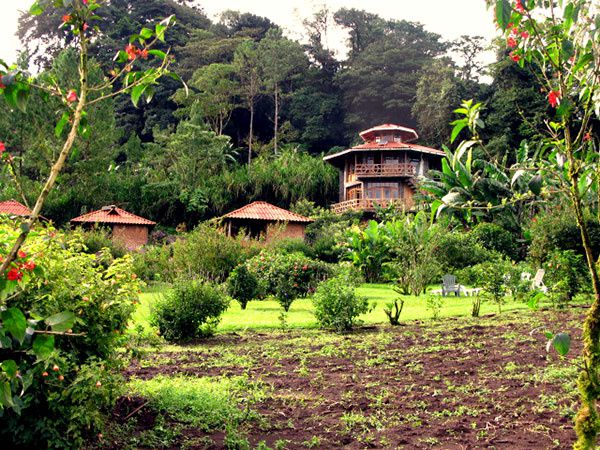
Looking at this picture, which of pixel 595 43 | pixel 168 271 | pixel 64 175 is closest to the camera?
pixel 595 43

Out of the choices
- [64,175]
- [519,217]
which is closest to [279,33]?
[64,175]

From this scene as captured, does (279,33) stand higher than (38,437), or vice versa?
(279,33)

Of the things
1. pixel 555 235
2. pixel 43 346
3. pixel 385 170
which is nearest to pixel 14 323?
pixel 43 346

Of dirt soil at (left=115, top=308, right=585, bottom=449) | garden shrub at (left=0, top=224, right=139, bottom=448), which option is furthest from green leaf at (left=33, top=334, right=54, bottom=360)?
dirt soil at (left=115, top=308, right=585, bottom=449)

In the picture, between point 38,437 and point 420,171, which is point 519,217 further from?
point 38,437

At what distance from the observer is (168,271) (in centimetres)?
1811

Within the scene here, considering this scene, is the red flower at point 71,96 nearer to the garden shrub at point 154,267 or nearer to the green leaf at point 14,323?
the green leaf at point 14,323

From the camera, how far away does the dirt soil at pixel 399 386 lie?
15.7 ft

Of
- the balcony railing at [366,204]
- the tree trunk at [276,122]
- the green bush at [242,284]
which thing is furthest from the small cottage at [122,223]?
the green bush at [242,284]

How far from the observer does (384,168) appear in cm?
3706

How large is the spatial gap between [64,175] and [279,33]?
24.3 metres

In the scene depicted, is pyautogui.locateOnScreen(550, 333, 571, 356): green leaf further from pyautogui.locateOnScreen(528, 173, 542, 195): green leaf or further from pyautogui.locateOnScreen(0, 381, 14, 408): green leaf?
pyautogui.locateOnScreen(0, 381, 14, 408): green leaf

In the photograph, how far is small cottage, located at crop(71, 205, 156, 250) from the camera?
3045cm

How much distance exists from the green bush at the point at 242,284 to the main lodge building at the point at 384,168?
21229 mm
